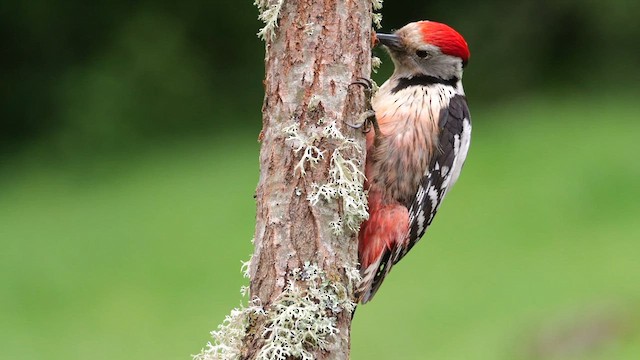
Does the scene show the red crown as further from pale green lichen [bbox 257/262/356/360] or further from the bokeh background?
the bokeh background

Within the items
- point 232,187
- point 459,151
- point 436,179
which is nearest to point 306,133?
point 436,179

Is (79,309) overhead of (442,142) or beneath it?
overhead

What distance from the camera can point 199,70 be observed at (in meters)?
8.60

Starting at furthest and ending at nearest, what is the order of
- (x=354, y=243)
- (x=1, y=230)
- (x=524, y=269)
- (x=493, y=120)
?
(x=493, y=120) < (x=1, y=230) < (x=524, y=269) < (x=354, y=243)

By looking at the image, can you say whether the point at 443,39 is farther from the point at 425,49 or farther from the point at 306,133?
the point at 306,133

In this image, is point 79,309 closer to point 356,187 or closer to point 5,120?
point 5,120

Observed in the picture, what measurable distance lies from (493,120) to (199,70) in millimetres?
2163

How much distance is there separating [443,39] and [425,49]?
7 centimetres

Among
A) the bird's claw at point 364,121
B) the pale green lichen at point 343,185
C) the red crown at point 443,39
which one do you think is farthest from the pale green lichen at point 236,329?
the red crown at point 443,39

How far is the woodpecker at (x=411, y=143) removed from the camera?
366 centimetres

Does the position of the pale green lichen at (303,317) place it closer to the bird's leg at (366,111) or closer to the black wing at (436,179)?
the bird's leg at (366,111)

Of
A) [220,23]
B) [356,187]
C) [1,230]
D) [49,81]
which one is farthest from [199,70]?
[356,187]

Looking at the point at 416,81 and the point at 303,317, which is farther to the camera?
the point at 416,81

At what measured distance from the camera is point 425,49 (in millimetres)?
3889
